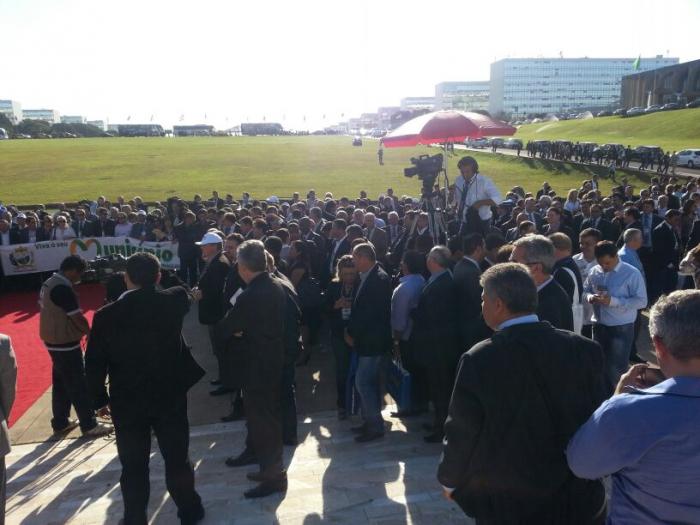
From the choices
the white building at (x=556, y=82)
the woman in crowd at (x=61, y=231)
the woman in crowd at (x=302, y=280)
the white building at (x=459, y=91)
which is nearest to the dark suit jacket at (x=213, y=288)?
the woman in crowd at (x=302, y=280)

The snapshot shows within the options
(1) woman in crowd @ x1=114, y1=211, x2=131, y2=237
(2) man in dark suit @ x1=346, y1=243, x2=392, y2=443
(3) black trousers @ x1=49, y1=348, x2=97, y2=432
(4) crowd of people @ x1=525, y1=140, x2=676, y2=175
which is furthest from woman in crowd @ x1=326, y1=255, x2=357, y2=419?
(4) crowd of people @ x1=525, y1=140, x2=676, y2=175

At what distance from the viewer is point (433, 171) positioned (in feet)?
26.7

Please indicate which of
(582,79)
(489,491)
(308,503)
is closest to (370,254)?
(308,503)

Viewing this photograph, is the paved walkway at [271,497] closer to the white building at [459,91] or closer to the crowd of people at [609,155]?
the crowd of people at [609,155]

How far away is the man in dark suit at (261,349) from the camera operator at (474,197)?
149 inches

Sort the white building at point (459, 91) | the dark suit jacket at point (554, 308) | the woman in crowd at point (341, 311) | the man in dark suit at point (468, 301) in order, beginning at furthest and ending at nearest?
the white building at point (459, 91)
the woman in crowd at point (341, 311)
the man in dark suit at point (468, 301)
the dark suit jacket at point (554, 308)

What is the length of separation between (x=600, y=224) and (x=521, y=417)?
8.87 m

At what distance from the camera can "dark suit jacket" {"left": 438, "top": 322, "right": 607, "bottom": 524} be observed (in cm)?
238

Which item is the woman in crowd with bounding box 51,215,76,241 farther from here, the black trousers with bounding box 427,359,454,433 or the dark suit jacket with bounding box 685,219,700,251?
the dark suit jacket with bounding box 685,219,700,251

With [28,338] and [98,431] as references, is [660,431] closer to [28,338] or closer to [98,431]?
[98,431]

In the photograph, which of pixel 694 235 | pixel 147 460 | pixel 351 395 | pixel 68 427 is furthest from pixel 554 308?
pixel 694 235

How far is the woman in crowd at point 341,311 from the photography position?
575cm

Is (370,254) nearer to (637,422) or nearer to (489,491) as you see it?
(489,491)

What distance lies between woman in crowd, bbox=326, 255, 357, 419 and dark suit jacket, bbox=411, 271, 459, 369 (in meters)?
0.96
